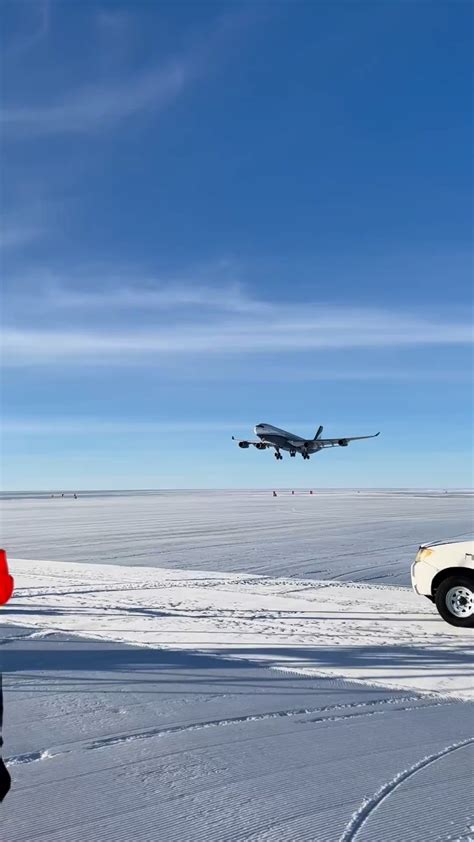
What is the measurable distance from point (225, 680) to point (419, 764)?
8.89 feet

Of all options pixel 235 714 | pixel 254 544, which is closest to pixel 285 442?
pixel 254 544

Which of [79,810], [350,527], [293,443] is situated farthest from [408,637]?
[293,443]

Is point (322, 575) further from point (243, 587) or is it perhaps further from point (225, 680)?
point (225, 680)

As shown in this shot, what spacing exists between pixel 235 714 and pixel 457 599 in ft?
17.2

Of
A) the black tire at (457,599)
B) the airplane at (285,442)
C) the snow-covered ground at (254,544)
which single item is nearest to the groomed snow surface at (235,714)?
the black tire at (457,599)

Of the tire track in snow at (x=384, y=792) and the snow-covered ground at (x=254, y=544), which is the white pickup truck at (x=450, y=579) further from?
the tire track in snow at (x=384, y=792)

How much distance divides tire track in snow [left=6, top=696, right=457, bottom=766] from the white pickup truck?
3.88 m

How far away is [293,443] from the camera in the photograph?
79.2m

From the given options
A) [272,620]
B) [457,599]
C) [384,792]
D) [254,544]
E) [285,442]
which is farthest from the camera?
[285,442]

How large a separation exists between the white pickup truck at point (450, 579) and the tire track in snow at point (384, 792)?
497 centimetres

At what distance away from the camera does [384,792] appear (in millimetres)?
4844

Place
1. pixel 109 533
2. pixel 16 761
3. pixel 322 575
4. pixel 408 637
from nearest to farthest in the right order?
1. pixel 16 761
2. pixel 408 637
3. pixel 322 575
4. pixel 109 533

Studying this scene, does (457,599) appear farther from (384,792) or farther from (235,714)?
(384,792)

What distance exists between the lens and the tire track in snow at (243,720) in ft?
17.9
